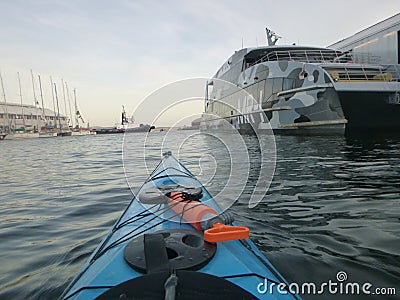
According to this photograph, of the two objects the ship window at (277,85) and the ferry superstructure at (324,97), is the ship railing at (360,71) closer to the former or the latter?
the ferry superstructure at (324,97)

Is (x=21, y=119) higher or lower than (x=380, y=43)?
lower

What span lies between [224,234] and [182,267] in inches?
16.7

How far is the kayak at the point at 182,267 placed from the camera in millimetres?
1306

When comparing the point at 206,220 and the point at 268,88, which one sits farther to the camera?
the point at 268,88

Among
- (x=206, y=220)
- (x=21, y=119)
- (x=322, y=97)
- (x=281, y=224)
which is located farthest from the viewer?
(x=21, y=119)

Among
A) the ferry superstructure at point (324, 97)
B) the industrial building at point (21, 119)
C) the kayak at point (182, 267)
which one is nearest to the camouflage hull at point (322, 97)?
the ferry superstructure at point (324, 97)

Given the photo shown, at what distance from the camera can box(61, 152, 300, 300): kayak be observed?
51.4 inches

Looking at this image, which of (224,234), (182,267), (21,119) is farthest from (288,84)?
(21,119)

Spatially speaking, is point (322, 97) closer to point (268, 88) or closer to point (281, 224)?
point (268, 88)

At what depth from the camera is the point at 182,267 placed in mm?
1466

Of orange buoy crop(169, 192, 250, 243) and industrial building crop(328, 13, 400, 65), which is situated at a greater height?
industrial building crop(328, 13, 400, 65)

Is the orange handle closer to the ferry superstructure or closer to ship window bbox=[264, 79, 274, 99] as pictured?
the ferry superstructure

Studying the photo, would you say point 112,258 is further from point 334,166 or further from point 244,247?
point 334,166

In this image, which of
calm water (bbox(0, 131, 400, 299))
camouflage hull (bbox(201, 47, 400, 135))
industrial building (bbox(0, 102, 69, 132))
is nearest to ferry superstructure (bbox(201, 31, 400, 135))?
camouflage hull (bbox(201, 47, 400, 135))
